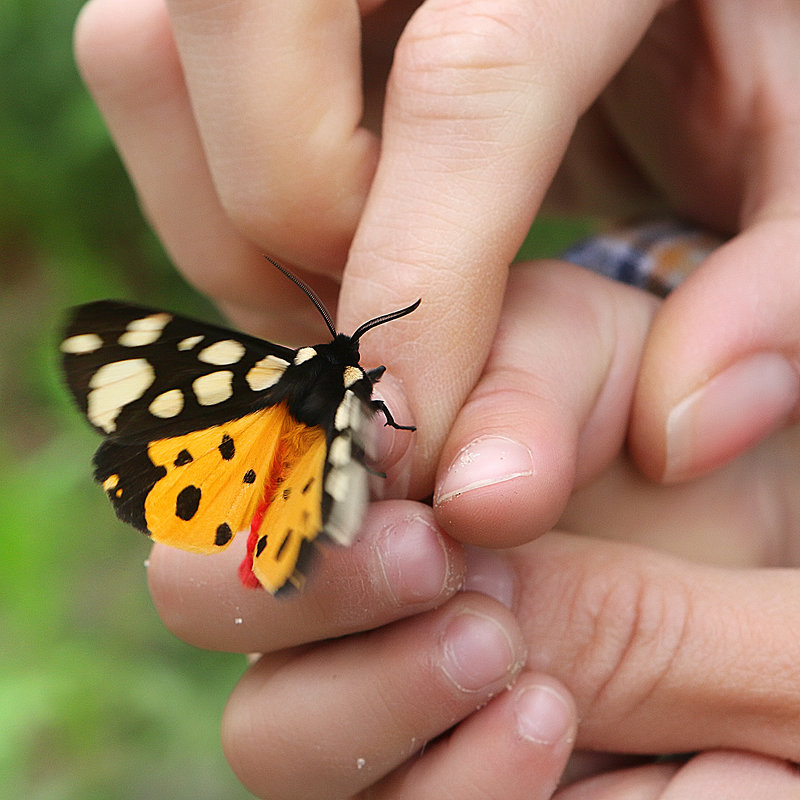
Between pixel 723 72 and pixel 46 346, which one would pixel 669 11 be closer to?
pixel 723 72

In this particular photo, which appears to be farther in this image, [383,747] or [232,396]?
[383,747]

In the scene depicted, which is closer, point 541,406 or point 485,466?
point 485,466

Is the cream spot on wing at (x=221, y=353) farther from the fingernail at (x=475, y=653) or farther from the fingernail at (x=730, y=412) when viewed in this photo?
the fingernail at (x=730, y=412)

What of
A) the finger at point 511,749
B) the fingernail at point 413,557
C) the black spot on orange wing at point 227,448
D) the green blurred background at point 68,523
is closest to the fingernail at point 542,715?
the finger at point 511,749

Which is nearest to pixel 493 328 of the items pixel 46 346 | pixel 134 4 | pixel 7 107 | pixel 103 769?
pixel 134 4

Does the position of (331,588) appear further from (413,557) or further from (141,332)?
(141,332)

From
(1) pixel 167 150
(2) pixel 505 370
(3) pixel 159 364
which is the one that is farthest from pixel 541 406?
(1) pixel 167 150
